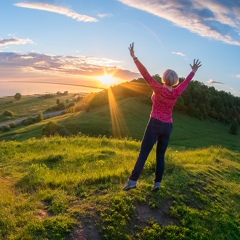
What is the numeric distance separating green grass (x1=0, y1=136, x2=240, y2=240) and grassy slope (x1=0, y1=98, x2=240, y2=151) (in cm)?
4039

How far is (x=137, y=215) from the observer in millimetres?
9320

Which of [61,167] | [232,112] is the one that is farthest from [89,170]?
[232,112]

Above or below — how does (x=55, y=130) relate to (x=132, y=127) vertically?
above

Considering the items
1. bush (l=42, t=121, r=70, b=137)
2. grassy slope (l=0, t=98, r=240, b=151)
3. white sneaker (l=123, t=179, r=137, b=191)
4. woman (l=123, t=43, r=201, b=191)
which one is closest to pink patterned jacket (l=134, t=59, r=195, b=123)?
woman (l=123, t=43, r=201, b=191)

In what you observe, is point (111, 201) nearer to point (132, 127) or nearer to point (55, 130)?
point (55, 130)

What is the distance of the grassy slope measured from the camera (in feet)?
204

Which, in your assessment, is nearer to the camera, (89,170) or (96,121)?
(89,170)

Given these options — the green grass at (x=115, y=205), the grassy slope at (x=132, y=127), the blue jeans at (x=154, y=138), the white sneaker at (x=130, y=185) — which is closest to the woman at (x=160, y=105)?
the blue jeans at (x=154, y=138)

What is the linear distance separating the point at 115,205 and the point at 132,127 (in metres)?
57.7

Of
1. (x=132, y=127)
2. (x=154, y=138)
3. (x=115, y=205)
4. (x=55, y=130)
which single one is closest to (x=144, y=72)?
(x=154, y=138)

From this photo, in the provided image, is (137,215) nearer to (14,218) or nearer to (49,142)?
(14,218)

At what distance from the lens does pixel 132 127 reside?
6688 cm

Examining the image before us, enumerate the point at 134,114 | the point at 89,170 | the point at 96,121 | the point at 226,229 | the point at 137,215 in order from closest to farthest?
the point at 137,215 < the point at 226,229 < the point at 89,170 < the point at 96,121 < the point at 134,114

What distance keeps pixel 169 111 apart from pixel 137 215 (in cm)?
315
